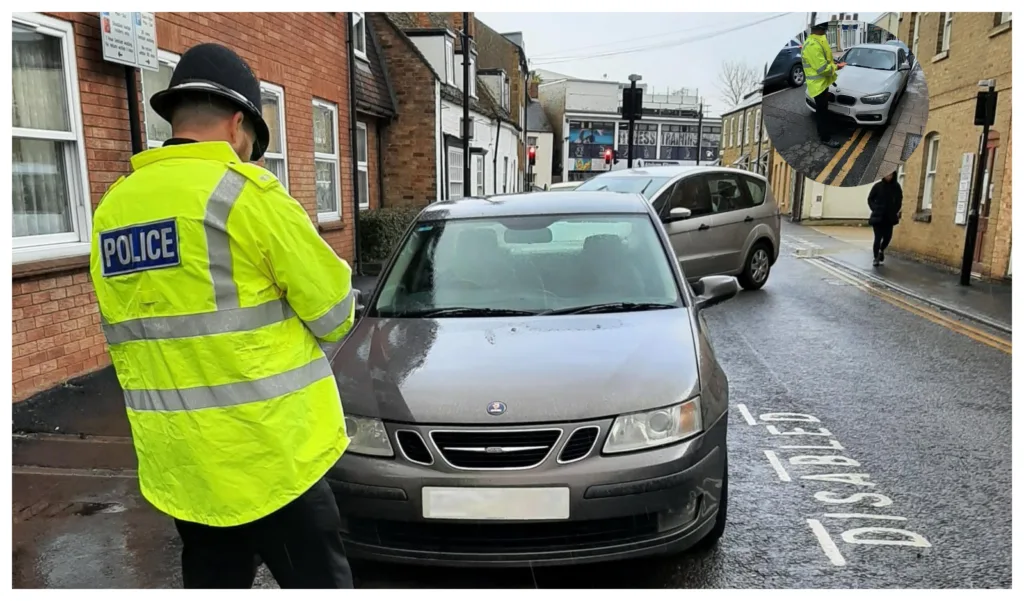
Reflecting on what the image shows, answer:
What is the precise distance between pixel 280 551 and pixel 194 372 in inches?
22.4

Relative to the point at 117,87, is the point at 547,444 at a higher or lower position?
lower

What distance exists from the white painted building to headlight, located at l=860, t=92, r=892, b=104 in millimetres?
58063

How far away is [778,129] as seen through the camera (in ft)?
19.1

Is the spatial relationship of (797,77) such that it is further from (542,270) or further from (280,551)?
(280,551)

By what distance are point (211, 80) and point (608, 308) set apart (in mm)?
2190

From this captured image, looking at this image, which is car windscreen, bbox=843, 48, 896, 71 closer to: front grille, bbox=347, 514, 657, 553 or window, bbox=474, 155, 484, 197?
front grille, bbox=347, 514, 657, 553

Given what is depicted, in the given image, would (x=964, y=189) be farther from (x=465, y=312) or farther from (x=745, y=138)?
(x=745, y=138)

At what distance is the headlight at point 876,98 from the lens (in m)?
5.59

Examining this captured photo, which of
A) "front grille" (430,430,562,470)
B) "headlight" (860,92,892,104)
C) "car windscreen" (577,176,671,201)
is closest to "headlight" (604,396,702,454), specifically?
"front grille" (430,430,562,470)

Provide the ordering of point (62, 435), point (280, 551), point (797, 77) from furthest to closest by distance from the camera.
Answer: point (797, 77) < point (62, 435) < point (280, 551)

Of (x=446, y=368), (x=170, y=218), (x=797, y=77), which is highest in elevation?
(x=797, y=77)

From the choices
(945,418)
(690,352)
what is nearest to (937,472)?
(945,418)

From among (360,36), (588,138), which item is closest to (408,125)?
(360,36)

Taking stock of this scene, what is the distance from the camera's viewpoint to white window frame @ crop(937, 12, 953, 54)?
13366 millimetres
